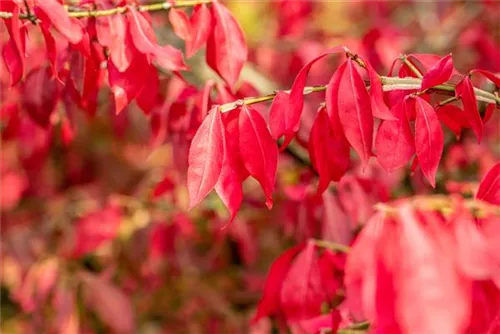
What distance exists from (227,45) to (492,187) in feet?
1.51

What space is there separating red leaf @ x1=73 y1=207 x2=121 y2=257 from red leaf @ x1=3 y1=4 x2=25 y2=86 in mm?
851

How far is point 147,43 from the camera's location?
962 millimetres

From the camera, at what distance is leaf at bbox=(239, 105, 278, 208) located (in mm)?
849

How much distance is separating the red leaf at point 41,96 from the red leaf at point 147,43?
0.90 feet

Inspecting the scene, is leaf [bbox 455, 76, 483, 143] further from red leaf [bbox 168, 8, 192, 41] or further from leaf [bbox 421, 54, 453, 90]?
red leaf [bbox 168, 8, 192, 41]

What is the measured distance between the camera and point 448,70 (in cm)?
84

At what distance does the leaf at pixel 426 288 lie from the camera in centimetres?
55

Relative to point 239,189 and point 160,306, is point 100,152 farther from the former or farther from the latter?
point 239,189

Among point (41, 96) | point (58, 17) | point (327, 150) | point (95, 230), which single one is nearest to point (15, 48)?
point (58, 17)

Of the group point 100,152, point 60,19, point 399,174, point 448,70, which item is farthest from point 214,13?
point 100,152

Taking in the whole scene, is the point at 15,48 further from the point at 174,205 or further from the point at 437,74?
the point at 174,205

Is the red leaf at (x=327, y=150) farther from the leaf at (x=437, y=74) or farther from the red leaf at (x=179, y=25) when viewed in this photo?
the red leaf at (x=179, y=25)

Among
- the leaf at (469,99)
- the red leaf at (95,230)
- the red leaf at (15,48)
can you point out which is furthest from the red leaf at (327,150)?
the red leaf at (95,230)

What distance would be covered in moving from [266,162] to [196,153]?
0.10 metres
